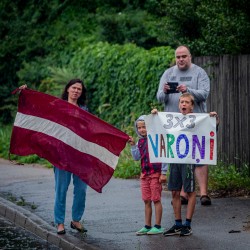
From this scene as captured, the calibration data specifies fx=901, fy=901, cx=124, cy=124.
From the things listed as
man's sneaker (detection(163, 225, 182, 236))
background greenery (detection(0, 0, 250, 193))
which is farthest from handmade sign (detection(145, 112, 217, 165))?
background greenery (detection(0, 0, 250, 193))

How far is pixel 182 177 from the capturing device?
382 inches

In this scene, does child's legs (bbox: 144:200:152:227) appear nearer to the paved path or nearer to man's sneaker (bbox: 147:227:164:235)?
man's sneaker (bbox: 147:227:164:235)

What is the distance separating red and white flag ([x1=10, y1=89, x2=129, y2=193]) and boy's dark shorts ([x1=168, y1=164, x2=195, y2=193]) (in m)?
0.71

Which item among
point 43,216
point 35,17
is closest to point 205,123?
point 43,216

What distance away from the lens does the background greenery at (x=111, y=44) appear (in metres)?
15.9

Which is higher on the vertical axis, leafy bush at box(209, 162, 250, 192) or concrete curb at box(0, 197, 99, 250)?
leafy bush at box(209, 162, 250, 192)

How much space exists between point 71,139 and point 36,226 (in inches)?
50.7

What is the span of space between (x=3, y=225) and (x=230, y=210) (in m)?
2.95

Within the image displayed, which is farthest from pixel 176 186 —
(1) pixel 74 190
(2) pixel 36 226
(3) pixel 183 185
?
(2) pixel 36 226

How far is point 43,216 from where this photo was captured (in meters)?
11.5

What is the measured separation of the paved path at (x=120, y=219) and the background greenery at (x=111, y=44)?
2.43 metres

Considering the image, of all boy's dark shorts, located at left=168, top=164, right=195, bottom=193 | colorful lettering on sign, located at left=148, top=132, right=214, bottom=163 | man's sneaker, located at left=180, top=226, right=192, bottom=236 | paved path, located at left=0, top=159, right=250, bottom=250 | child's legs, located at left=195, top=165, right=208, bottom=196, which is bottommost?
paved path, located at left=0, top=159, right=250, bottom=250

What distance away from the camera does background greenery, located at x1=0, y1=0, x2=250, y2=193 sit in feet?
52.3

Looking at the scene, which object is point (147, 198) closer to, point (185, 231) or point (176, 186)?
point (176, 186)
